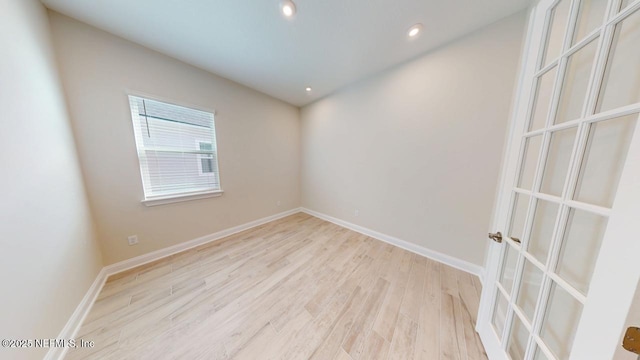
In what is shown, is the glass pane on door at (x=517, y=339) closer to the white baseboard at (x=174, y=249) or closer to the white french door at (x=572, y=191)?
the white french door at (x=572, y=191)

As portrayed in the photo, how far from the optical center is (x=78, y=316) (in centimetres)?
133

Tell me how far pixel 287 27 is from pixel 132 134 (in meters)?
2.07

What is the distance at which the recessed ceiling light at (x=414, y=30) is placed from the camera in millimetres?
1665

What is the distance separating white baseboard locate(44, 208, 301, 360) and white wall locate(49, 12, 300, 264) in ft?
0.25

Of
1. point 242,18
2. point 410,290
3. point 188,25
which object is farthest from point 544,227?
point 188,25

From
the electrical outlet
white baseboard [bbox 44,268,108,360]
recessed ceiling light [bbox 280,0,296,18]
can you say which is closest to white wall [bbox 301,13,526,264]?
recessed ceiling light [bbox 280,0,296,18]

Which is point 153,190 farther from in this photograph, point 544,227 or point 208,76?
point 544,227

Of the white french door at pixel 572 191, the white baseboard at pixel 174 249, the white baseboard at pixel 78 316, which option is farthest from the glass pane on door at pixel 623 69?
the white baseboard at pixel 174 249

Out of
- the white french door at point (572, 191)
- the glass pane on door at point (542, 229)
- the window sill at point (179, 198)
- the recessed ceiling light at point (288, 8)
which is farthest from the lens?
the window sill at point (179, 198)

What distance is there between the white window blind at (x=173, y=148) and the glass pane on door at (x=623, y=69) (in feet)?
10.9

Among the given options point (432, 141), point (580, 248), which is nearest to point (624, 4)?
point (580, 248)

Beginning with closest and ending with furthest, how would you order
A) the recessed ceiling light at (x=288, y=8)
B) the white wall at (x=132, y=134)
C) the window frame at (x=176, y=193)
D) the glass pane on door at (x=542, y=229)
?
1. the glass pane on door at (x=542, y=229)
2. the recessed ceiling light at (x=288, y=8)
3. the white wall at (x=132, y=134)
4. the window frame at (x=176, y=193)

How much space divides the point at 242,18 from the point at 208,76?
1.24m

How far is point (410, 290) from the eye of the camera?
1.71 meters
